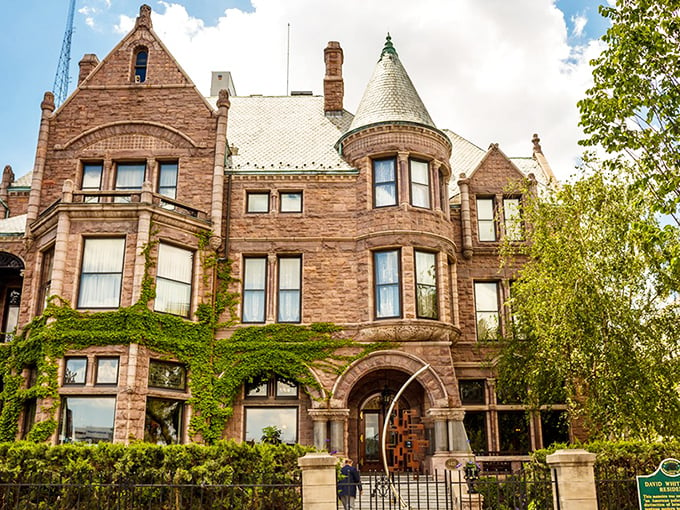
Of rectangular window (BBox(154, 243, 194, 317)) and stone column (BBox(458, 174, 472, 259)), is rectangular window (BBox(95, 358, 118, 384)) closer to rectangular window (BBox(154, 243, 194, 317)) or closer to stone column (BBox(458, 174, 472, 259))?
rectangular window (BBox(154, 243, 194, 317))

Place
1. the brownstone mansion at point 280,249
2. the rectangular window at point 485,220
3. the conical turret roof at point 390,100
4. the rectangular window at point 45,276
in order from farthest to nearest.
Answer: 1. the rectangular window at point 485,220
2. the conical turret roof at point 390,100
3. the rectangular window at point 45,276
4. the brownstone mansion at point 280,249

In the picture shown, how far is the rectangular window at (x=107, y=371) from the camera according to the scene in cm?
1933

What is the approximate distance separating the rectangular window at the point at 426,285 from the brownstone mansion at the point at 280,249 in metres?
0.05

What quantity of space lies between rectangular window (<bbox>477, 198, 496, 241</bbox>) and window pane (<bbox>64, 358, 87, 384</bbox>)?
48.6ft

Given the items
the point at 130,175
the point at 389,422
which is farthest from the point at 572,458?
the point at 130,175

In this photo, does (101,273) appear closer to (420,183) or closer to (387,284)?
(387,284)

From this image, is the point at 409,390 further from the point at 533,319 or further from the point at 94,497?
the point at 94,497

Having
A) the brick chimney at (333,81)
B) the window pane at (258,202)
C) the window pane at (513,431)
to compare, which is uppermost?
the brick chimney at (333,81)

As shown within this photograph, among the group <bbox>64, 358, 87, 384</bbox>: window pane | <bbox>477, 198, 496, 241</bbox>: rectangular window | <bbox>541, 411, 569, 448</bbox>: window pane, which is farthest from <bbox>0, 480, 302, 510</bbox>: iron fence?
<bbox>477, 198, 496, 241</bbox>: rectangular window

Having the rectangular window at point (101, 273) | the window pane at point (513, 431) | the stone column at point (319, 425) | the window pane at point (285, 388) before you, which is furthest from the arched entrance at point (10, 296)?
the window pane at point (513, 431)

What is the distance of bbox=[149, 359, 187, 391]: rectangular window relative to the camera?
19891 millimetres

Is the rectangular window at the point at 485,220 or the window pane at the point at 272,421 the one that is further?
the rectangular window at the point at 485,220

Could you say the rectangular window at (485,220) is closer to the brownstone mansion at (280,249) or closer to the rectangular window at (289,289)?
the brownstone mansion at (280,249)

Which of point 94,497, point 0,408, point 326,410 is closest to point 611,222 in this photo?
point 326,410
